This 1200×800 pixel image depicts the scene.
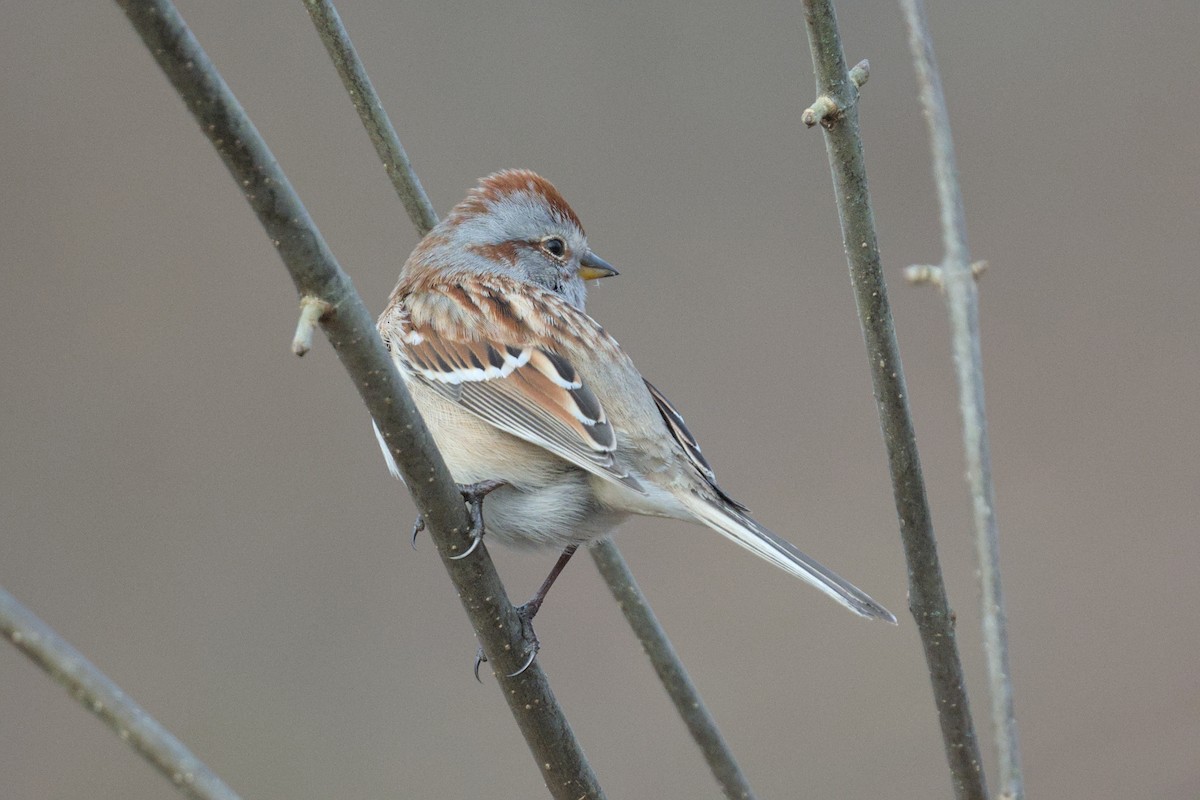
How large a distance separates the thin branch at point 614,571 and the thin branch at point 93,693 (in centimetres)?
83

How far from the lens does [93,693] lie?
1.20m

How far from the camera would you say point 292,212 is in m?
1.17

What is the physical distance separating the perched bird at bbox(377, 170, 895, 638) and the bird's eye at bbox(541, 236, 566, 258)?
0.67 ft

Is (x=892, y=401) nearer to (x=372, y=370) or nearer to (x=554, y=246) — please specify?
(x=372, y=370)

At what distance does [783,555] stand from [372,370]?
0.60 m

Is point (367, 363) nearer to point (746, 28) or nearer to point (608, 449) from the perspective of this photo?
point (608, 449)

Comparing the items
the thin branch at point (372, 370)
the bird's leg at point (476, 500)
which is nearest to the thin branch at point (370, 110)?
the bird's leg at point (476, 500)

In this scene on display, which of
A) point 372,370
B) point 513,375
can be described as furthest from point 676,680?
point 372,370

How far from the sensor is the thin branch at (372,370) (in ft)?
3.51

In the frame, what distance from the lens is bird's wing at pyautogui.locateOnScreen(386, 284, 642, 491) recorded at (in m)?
1.96

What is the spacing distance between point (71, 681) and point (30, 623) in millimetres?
69

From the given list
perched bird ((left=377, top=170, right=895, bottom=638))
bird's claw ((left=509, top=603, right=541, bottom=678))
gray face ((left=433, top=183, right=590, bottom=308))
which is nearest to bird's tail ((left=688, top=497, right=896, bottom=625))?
perched bird ((left=377, top=170, right=895, bottom=638))

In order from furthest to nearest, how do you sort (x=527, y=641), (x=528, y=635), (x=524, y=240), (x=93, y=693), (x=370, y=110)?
(x=524, y=240) < (x=370, y=110) < (x=528, y=635) < (x=527, y=641) < (x=93, y=693)

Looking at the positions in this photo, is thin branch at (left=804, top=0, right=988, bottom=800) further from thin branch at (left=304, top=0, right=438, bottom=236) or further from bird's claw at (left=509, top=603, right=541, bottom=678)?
thin branch at (left=304, top=0, right=438, bottom=236)
